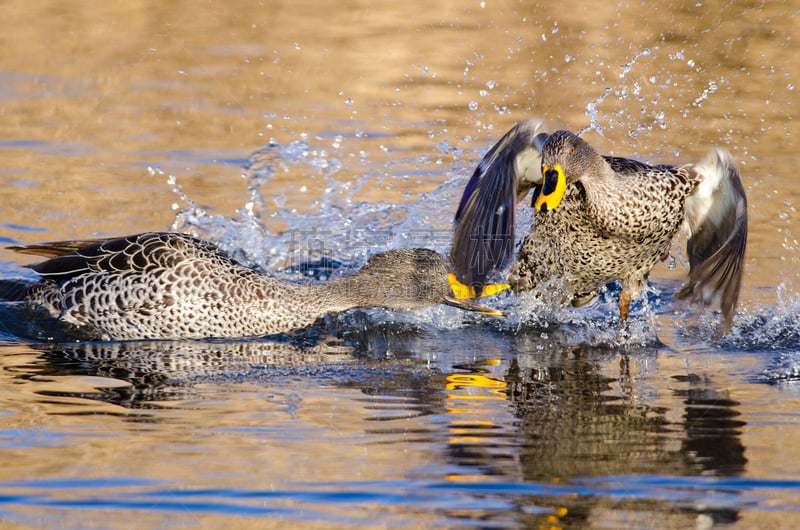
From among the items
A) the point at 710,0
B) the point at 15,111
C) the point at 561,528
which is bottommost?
the point at 561,528

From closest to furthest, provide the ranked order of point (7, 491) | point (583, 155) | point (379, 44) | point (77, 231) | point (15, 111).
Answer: point (7, 491), point (583, 155), point (77, 231), point (15, 111), point (379, 44)

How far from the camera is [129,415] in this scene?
16.4ft

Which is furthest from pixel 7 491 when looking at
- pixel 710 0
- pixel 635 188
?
pixel 710 0

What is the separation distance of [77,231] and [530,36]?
268 inches

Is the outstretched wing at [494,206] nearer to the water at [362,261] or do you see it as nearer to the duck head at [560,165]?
the duck head at [560,165]

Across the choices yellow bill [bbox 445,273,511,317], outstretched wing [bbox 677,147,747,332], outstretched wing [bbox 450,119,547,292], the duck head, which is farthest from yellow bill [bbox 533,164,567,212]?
outstretched wing [bbox 677,147,747,332]

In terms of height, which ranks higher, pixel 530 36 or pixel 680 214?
pixel 530 36

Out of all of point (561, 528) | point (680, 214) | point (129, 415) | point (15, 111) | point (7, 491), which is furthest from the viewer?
point (15, 111)

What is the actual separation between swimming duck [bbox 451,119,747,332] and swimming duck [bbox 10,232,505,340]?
0.31 metres

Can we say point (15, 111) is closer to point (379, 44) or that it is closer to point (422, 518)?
point (379, 44)

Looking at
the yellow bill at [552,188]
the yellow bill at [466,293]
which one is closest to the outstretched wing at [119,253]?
the yellow bill at [466,293]

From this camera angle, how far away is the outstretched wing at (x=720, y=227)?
6887 millimetres

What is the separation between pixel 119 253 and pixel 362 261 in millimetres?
2275

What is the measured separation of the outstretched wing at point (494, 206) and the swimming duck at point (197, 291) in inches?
5.7
